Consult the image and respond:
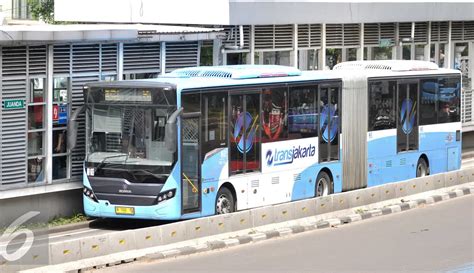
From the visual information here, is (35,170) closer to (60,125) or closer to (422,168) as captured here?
(60,125)

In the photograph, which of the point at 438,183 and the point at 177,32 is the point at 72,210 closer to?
the point at 177,32

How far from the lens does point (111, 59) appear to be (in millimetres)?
24438

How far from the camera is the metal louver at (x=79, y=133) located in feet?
77.4

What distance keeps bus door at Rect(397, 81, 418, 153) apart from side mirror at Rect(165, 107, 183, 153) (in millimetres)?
9170

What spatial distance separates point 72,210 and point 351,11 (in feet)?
46.3

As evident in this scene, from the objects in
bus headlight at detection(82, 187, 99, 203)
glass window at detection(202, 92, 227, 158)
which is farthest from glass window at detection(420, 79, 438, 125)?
bus headlight at detection(82, 187, 99, 203)

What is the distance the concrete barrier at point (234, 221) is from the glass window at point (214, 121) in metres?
1.74

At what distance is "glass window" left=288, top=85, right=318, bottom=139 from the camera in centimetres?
2552

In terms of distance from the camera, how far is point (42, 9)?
34.9 m

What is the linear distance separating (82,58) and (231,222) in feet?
16.6

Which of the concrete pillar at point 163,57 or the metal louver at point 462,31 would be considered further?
the metal louver at point 462,31

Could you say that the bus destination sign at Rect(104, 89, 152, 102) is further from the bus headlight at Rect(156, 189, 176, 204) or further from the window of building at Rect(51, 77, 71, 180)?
the bus headlight at Rect(156, 189, 176, 204)

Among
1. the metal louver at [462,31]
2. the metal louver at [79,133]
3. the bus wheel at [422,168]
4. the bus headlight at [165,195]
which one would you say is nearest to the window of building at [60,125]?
the metal louver at [79,133]

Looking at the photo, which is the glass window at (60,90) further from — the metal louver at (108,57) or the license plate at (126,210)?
the license plate at (126,210)
